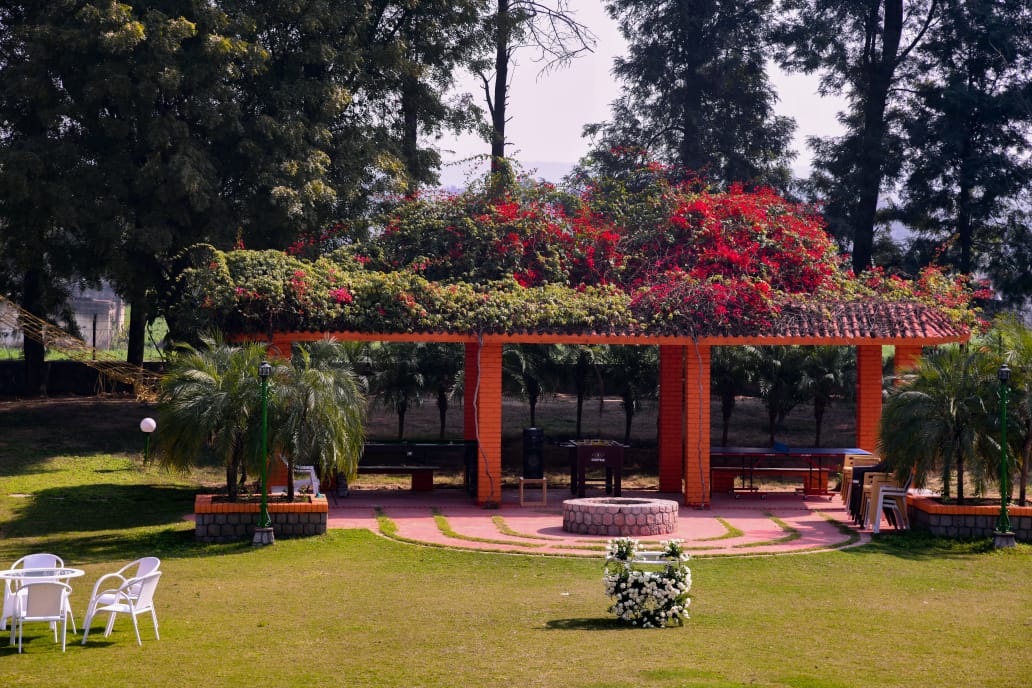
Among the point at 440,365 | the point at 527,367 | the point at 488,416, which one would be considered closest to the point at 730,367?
the point at 527,367

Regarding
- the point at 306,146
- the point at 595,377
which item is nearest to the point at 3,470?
the point at 306,146

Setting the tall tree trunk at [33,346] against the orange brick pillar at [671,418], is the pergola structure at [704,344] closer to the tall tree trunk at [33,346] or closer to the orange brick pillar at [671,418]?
the orange brick pillar at [671,418]

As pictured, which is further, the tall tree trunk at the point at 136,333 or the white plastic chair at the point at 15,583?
the tall tree trunk at the point at 136,333

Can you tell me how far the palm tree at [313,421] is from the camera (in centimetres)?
1551

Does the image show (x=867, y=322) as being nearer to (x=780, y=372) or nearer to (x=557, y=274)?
(x=557, y=274)

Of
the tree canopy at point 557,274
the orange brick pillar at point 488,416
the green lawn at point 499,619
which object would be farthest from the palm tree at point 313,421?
the orange brick pillar at point 488,416

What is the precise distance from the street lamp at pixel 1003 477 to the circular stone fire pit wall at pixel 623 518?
4319mm

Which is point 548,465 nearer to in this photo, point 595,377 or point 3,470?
point 595,377

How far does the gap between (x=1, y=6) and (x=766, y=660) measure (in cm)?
2301

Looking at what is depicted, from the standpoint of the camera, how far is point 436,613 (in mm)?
11492

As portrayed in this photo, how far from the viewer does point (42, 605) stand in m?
9.94

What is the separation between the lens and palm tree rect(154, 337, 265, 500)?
15.4 meters

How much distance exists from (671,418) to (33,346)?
16.1m

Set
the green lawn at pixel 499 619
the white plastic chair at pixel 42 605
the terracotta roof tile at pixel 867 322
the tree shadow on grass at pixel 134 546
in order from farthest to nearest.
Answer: the terracotta roof tile at pixel 867 322
the tree shadow on grass at pixel 134 546
the white plastic chair at pixel 42 605
the green lawn at pixel 499 619
